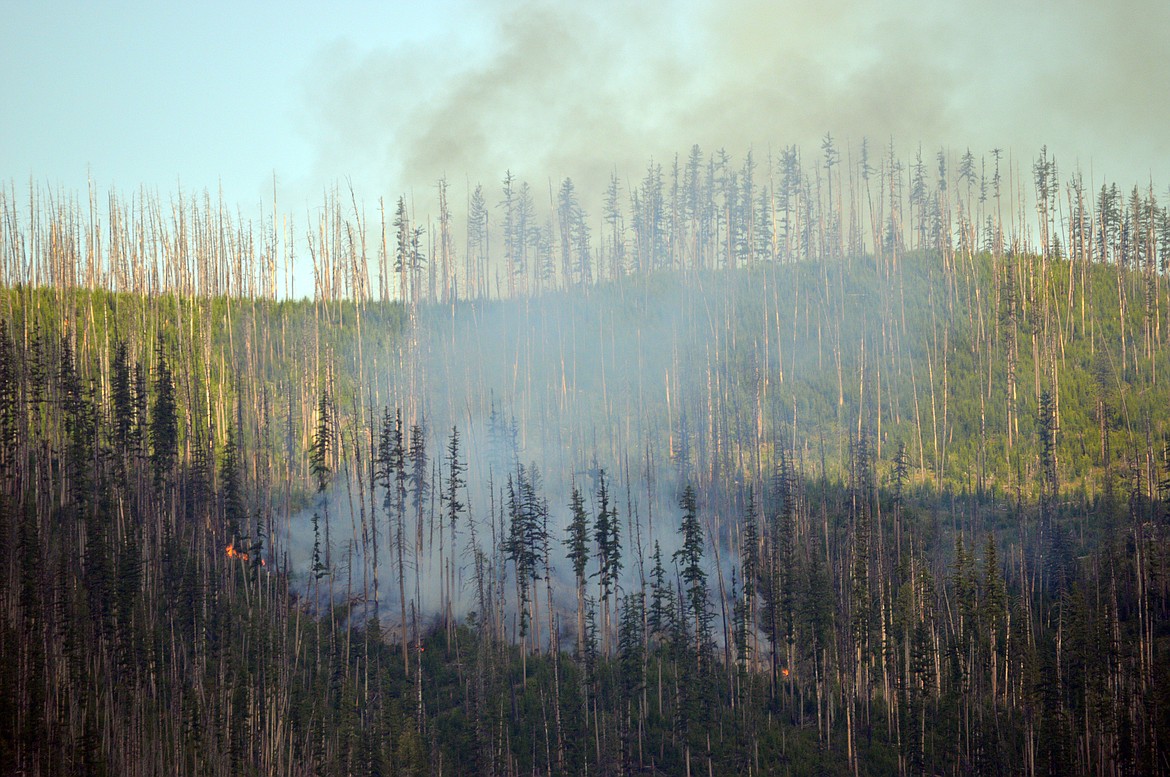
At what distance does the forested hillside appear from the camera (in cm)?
6938

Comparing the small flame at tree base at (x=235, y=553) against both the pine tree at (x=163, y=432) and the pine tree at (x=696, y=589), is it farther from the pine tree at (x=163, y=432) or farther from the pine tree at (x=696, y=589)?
the pine tree at (x=696, y=589)

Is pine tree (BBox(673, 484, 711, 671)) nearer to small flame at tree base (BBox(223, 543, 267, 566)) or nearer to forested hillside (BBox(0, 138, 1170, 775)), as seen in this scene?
forested hillside (BBox(0, 138, 1170, 775))

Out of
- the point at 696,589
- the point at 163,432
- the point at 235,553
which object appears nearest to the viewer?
the point at 696,589

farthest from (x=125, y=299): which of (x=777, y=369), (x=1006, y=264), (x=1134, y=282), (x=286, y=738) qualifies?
(x=1134, y=282)

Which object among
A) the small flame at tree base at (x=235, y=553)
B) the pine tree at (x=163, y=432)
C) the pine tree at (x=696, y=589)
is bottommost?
the pine tree at (x=696, y=589)

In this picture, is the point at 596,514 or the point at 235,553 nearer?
the point at 235,553

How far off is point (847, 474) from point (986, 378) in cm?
1927

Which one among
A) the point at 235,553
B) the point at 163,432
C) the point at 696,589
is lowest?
the point at 696,589

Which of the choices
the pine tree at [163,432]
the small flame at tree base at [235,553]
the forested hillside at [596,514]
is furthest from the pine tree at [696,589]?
the pine tree at [163,432]

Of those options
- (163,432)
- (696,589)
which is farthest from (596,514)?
(163,432)

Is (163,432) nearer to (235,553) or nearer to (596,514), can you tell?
(235,553)

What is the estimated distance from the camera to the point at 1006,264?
119250mm

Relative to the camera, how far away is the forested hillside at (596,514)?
2731 inches

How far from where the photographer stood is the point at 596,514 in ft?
317
